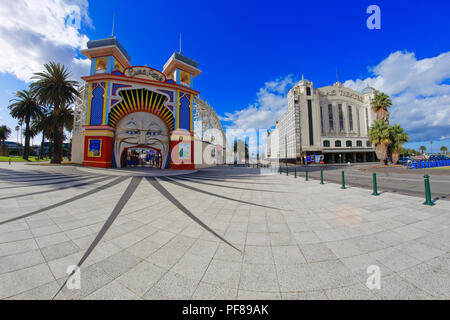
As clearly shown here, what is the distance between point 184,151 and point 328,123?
49707 mm

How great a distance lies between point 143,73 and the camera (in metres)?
21.6

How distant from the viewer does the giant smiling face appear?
2116 centimetres

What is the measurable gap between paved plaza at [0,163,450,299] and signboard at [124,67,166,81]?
21.6 m

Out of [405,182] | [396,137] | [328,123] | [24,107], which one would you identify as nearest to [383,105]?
[396,137]

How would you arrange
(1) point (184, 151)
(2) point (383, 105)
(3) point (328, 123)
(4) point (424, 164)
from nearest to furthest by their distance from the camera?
(1) point (184, 151) → (4) point (424, 164) → (2) point (383, 105) → (3) point (328, 123)

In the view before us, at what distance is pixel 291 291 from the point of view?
1.92 metres

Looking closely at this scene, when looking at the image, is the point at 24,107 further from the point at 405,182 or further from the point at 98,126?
the point at 405,182

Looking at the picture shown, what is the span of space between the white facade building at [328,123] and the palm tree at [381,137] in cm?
2141

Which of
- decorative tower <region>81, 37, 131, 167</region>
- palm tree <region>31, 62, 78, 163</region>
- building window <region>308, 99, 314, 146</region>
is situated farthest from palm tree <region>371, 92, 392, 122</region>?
palm tree <region>31, 62, 78, 163</region>

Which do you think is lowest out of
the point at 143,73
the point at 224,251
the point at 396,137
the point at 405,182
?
the point at 224,251

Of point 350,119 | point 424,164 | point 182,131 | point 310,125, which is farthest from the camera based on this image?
point 350,119

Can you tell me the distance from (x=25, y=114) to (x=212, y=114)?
41013 millimetres

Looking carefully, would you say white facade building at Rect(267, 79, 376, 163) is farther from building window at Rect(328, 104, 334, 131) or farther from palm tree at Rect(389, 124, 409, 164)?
palm tree at Rect(389, 124, 409, 164)
